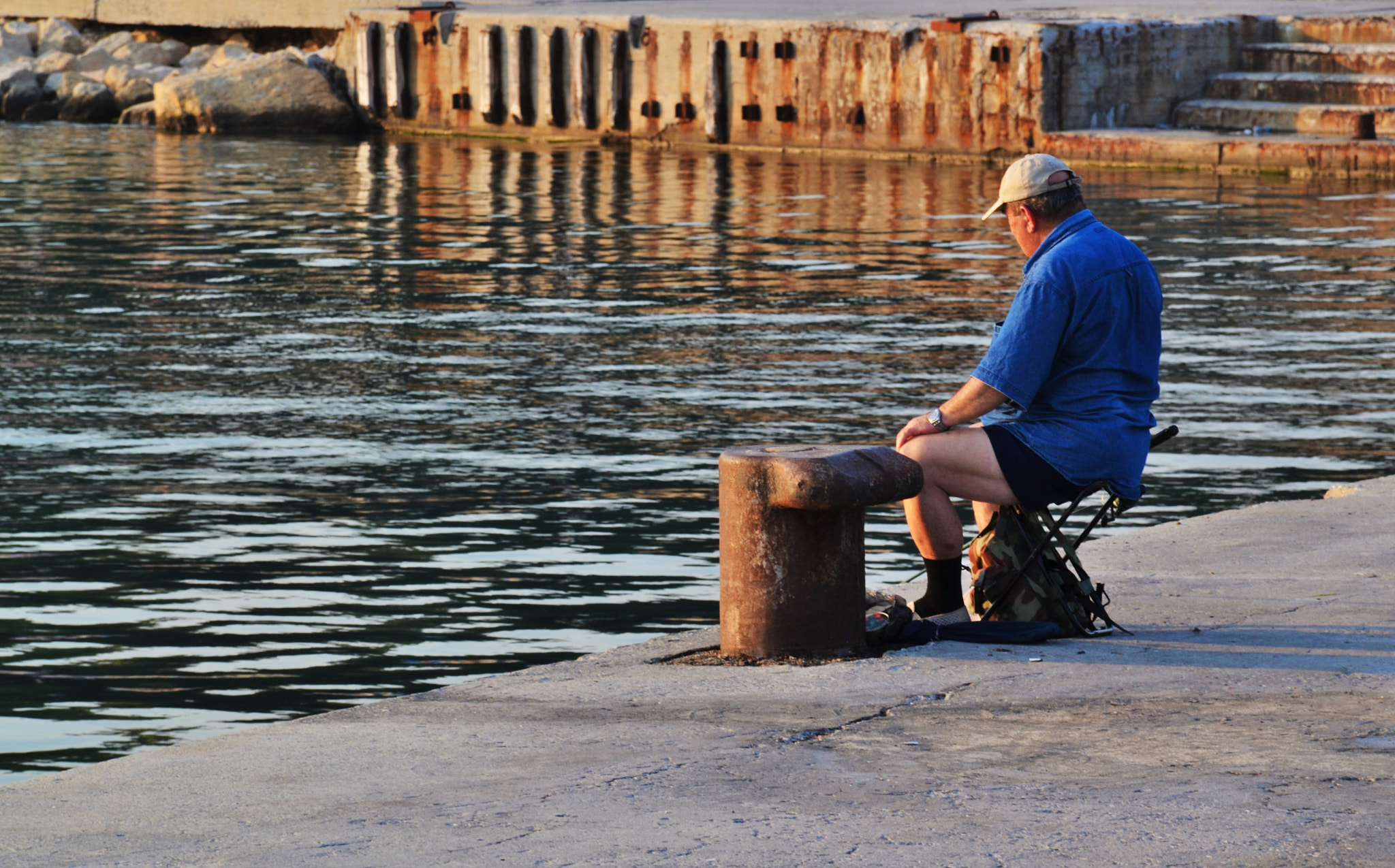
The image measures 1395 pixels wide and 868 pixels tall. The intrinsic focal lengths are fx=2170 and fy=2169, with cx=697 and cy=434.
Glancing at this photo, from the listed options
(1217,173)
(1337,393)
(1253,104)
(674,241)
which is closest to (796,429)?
(1337,393)

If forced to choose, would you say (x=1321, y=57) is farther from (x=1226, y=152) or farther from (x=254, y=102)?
(x=254, y=102)

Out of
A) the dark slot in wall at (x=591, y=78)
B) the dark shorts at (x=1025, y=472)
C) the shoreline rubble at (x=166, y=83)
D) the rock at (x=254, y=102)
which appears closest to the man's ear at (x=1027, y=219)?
the dark shorts at (x=1025, y=472)

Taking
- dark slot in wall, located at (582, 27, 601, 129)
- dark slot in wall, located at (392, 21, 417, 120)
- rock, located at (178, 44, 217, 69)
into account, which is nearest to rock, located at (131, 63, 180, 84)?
rock, located at (178, 44, 217, 69)

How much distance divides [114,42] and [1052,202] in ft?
113

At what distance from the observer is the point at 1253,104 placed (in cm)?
2462

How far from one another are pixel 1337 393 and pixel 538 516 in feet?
15.7

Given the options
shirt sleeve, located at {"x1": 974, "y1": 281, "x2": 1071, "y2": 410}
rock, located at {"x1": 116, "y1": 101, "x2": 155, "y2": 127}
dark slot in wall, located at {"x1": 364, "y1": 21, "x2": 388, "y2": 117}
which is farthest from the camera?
rock, located at {"x1": 116, "y1": 101, "x2": 155, "y2": 127}

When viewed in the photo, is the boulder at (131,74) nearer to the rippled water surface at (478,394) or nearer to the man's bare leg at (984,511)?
the rippled water surface at (478,394)

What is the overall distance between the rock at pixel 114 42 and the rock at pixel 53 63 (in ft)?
1.78

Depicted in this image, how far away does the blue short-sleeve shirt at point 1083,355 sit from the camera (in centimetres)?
581

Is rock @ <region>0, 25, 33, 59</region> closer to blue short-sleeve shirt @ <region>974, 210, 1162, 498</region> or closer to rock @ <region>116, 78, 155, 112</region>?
rock @ <region>116, 78, 155, 112</region>

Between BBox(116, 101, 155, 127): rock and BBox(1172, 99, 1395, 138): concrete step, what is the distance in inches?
647

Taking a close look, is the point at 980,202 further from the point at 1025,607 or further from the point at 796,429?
the point at 1025,607

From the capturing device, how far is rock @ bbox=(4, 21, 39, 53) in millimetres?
39469
